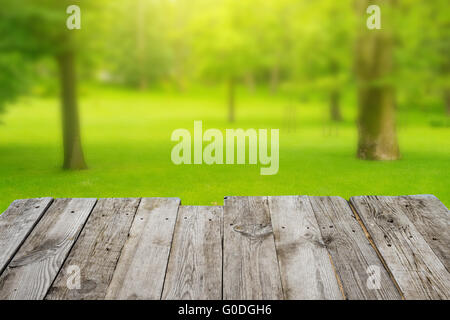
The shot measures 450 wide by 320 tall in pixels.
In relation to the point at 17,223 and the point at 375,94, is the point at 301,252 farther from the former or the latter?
the point at 375,94

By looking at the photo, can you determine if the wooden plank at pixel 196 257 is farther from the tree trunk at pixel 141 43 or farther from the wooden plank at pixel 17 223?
the tree trunk at pixel 141 43

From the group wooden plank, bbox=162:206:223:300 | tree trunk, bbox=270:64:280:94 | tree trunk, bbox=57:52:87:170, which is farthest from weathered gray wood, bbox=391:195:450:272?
tree trunk, bbox=270:64:280:94

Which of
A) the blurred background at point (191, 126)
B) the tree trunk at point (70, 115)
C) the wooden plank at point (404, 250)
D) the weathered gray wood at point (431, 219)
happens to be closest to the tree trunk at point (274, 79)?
the blurred background at point (191, 126)

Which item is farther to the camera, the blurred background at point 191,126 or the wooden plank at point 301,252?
the blurred background at point 191,126

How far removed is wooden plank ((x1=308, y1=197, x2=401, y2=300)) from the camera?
143cm

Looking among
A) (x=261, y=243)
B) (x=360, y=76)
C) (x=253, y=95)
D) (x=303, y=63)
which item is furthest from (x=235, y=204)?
(x=253, y=95)

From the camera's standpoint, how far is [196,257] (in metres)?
1.64

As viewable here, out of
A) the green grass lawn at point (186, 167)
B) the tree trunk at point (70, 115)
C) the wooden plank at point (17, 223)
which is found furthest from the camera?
the tree trunk at point (70, 115)

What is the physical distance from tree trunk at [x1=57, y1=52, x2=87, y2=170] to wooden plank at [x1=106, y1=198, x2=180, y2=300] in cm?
493

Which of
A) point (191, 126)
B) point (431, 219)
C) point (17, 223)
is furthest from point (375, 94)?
point (191, 126)

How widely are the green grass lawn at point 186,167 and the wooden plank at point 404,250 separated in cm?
284

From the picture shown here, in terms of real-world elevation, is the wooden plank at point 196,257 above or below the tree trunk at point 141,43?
below

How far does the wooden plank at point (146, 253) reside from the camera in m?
1.43
